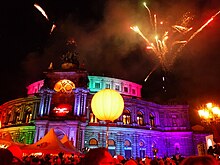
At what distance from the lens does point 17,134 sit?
119ft

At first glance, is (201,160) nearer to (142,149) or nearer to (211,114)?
(211,114)

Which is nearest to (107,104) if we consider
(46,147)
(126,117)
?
(46,147)

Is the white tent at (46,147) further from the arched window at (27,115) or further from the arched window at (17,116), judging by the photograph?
the arched window at (17,116)

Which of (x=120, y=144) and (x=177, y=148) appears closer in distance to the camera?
(x=120, y=144)

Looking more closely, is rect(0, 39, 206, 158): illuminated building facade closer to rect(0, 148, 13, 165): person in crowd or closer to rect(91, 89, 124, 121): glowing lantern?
rect(91, 89, 124, 121): glowing lantern

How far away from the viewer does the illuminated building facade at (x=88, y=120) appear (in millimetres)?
32344

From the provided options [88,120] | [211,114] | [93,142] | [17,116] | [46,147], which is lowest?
[46,147]

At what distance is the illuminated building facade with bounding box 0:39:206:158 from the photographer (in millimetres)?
32344

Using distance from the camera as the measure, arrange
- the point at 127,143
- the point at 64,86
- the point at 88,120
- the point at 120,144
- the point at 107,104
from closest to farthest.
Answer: the point at 107,104 < the point at 88,120 < the point at 120,144 < the point at 127,143 < the point at 64,86

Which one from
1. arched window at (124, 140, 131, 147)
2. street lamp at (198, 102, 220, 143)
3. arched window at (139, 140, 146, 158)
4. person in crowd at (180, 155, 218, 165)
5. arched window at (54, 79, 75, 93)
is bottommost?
arched window at (139, 140, 146, 158)

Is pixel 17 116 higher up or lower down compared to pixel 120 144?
higher up

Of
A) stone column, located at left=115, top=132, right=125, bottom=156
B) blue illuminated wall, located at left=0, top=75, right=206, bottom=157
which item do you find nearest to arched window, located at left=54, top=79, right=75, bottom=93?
blue illuminated wall, located at left=0, top=75, right=206, bottom=157

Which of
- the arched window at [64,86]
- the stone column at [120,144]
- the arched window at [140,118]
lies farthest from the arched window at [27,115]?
the arched window at [140,118]

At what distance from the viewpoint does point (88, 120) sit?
33500mm
